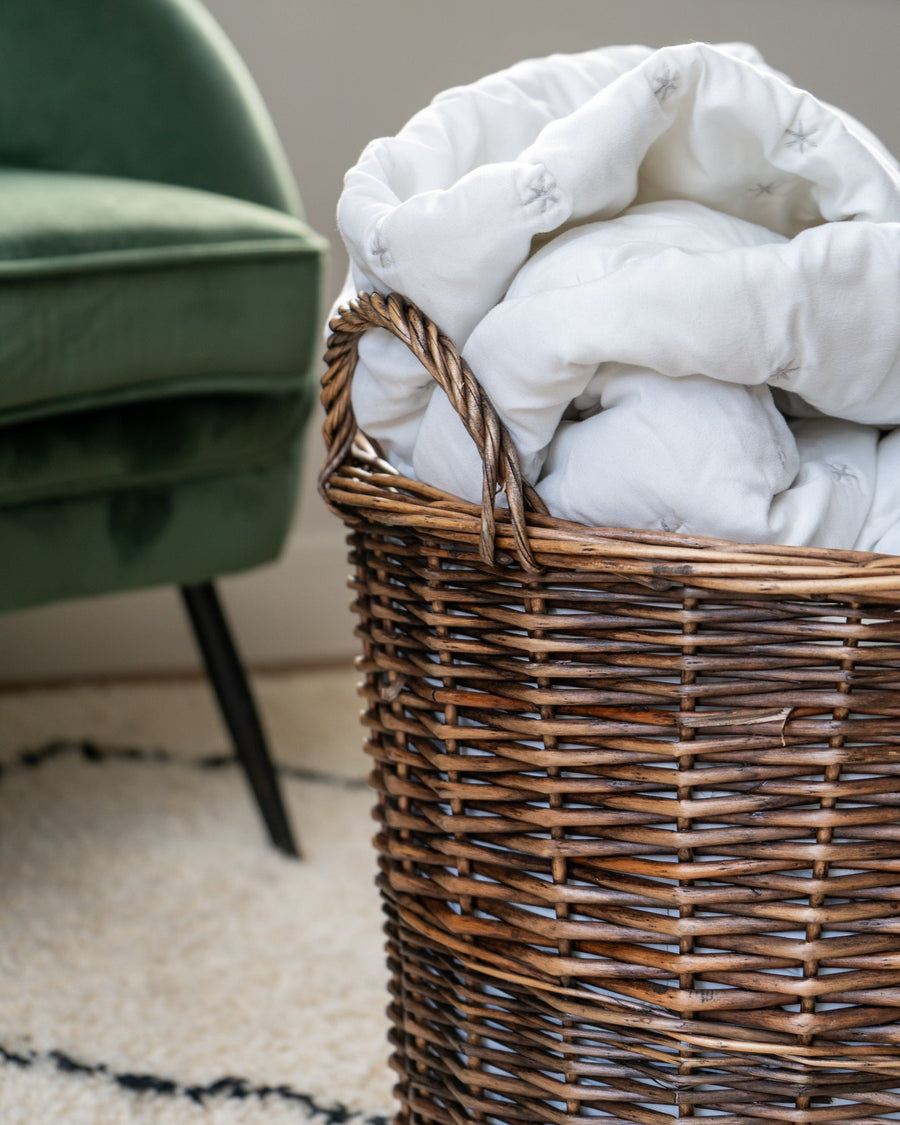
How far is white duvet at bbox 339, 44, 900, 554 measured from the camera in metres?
0.45

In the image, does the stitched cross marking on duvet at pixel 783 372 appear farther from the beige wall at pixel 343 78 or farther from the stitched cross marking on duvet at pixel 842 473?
the beige wall at pixel 343 78

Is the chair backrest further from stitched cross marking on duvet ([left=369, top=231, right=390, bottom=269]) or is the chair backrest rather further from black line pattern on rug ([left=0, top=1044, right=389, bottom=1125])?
black line pattern on rug ([left=0, top=1044, right=389, bottom=1125])

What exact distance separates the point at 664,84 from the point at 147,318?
45cm

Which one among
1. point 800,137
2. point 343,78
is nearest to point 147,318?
point 800,137


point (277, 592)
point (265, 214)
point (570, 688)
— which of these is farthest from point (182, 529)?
point (277, 592)

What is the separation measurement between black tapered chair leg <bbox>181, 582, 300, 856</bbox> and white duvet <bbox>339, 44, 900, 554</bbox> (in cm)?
51

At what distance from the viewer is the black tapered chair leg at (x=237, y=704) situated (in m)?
1.02

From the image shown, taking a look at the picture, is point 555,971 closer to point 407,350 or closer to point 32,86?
point 407,350

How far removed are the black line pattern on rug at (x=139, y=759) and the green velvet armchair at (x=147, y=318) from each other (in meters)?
0.18

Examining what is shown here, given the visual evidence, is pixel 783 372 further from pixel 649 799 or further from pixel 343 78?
pixel 343 78

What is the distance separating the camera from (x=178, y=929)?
2.98ft

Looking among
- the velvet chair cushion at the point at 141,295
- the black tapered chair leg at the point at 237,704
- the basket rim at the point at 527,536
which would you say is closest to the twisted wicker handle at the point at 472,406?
the basket rim at the point at 527,536

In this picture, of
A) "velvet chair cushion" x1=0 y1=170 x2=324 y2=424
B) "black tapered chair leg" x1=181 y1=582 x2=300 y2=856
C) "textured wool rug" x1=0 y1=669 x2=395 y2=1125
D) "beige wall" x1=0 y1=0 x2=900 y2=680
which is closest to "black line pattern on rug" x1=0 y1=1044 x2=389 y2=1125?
"textured wool rug" x1=0 y1=669 x2=395 y2=1125

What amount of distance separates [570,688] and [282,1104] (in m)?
0.39
